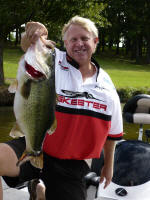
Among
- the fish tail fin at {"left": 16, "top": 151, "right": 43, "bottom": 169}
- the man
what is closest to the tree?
the man

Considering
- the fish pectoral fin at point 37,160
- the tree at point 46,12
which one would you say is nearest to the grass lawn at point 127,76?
the tree at point 46,12

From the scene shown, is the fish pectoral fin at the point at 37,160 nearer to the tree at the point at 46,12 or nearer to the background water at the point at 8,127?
the background water at the point at 8,127

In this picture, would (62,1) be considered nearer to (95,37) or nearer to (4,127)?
(4,127)

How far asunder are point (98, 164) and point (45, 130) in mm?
1901

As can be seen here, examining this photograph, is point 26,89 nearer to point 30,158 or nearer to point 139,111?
point 30,158

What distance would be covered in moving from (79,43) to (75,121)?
62 cm

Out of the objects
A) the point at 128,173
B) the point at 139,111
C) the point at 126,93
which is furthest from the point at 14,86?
the point at 126,93

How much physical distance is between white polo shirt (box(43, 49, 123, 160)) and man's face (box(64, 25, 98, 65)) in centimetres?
7

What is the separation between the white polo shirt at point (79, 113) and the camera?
9.46ft

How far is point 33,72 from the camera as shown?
218 cm

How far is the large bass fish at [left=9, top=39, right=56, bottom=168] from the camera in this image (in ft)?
7.12

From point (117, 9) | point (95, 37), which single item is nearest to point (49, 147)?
point (95, 37)

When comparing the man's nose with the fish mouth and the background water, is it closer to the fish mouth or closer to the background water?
the fish mouth

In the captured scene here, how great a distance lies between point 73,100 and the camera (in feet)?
9.52
